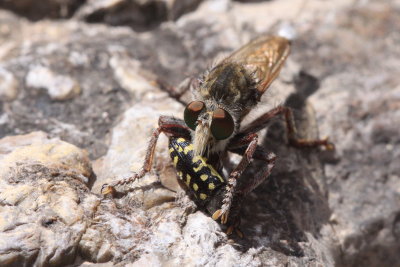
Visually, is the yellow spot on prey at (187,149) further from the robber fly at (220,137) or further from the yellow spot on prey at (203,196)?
the yellow spot on prey at (203,196)

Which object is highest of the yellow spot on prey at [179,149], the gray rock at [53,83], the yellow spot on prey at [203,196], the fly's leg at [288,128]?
the yellow spot on prey at [179,149]

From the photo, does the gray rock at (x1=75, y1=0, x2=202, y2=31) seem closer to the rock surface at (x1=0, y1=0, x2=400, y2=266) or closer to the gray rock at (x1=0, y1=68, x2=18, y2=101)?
the rock surface at (x1=0, y1=0, x2=400, y2=266)

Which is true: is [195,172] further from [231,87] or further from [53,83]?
[53,83]

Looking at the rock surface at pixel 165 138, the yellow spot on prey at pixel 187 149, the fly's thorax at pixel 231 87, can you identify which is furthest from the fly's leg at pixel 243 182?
the yellow spot on prey at pixel 187 149

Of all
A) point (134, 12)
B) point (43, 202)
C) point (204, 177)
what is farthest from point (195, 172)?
point (134, 12)

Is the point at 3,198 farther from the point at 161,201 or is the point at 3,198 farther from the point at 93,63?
the point at 93,63

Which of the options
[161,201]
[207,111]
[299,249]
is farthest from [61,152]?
[299,249]
